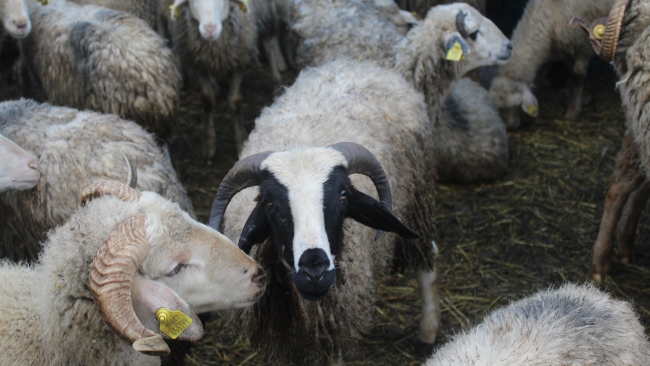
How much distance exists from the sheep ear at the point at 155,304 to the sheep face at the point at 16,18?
3.50 m

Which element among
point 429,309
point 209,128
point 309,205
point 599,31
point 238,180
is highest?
point 599,31

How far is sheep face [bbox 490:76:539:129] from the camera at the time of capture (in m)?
6.61

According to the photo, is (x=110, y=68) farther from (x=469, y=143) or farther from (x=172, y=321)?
(x=469, y=143)

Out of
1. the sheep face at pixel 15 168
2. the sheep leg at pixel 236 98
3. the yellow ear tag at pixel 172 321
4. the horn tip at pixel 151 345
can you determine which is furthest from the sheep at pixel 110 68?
the horn tip at pixel 151 345

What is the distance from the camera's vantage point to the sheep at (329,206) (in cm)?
274

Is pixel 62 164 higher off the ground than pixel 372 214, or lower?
lower

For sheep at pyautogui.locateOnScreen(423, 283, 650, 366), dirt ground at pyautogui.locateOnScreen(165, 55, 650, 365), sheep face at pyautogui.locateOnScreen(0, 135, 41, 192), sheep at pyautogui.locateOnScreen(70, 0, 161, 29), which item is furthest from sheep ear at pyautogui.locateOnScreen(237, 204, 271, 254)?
sheep at pyautogui.locateOnScreen(70, 0, 161, 29)

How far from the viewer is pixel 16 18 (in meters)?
4.96

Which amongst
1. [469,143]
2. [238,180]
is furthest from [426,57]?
[238,180]

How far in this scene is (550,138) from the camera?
21.5 feet

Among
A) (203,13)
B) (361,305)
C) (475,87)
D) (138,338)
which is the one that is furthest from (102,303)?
(475,87)

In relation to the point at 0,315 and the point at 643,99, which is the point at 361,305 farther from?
the point at 643,99

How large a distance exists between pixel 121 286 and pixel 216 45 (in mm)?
4150

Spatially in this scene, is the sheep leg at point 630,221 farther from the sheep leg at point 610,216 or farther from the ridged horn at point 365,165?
the ridged horn at point 365,165
